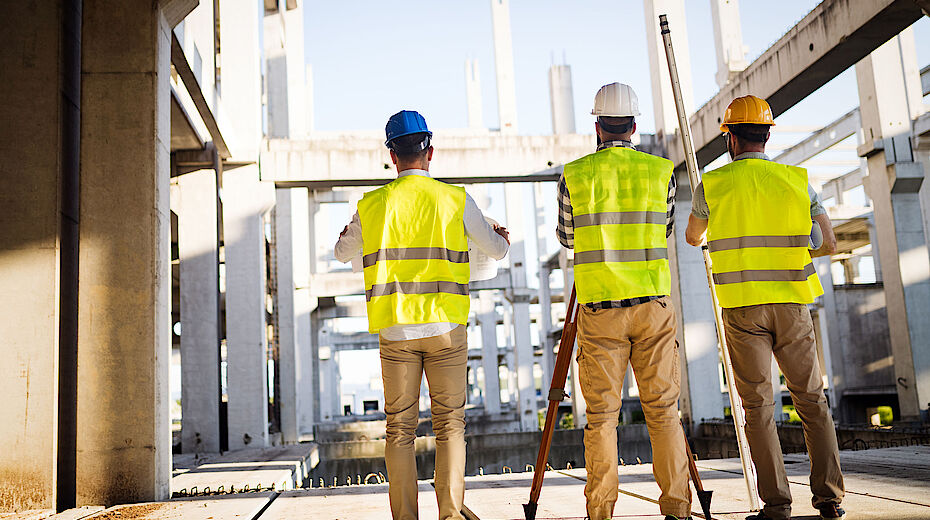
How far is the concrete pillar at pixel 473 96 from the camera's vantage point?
116ft

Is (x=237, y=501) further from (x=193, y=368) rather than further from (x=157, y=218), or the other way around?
(x=193, y=368)

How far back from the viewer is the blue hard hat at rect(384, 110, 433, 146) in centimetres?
373

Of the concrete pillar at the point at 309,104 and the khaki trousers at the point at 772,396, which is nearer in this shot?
the khaki trousers at the point at 772,396

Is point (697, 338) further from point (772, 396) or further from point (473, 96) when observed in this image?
point (473, 96)

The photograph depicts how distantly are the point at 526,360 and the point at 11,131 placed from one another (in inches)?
886

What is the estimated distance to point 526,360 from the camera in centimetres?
2683

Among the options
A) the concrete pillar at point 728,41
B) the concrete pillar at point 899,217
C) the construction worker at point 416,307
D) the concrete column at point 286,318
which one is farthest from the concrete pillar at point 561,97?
the construction worker at point 416,307

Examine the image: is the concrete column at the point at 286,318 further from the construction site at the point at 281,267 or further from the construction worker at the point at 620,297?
the construction worker at the point at 620,297

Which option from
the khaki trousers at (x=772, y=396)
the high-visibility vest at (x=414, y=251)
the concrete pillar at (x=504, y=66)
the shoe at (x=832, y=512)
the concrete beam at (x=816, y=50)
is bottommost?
the shoe at (x=832, y=512)

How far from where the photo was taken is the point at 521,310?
26469 millimetres

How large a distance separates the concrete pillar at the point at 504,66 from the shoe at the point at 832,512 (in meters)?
21.5

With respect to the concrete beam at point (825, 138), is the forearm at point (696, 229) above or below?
below

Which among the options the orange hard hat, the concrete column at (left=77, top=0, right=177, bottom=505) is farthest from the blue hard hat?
the concrete column at (left=77, top=0, right=177, bottom=505)

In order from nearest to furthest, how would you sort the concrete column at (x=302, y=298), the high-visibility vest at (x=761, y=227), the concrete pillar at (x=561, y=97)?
1. the high-visibility vest at (x=761, y=227)
2. the concrete column at (x=302, y=298)
3. the concrete pillar at (x=561, y=97)
